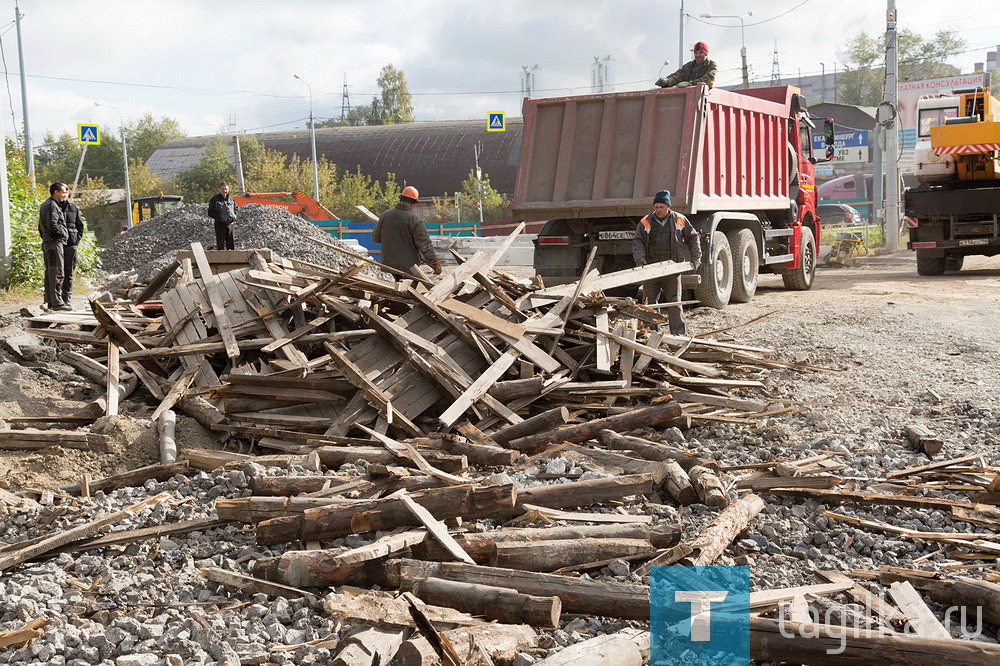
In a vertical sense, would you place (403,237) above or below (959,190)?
below

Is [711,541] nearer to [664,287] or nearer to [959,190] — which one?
[664,287]

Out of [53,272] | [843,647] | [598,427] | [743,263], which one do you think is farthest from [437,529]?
[743,263]

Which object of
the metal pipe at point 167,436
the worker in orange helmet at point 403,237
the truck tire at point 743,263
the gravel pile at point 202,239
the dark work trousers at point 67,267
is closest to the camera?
the metal pipe at point 167,436

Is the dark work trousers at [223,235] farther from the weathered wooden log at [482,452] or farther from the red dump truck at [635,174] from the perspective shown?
the weathered wooden log at [482,452]

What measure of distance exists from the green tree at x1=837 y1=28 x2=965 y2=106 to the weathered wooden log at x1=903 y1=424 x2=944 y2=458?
75815 mm

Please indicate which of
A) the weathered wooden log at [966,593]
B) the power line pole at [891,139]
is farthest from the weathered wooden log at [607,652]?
the power line pole at [891,139]

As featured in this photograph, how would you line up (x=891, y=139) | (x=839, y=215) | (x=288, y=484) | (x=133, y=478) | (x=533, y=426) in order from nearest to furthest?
(x=288, y=484)
(x=133, y=478)
(x=533, y=426)
(x=891, y=139)
(x=839, y=215)

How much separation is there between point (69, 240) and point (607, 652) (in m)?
11.5

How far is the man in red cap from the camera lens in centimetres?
1241

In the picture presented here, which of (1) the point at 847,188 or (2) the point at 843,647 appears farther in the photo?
(1) the point at 847,188

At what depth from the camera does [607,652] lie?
3.16 m

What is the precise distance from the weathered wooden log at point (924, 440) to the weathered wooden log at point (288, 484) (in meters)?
3.83

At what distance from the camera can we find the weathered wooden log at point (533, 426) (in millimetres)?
6328

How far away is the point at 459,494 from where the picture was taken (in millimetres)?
4395
